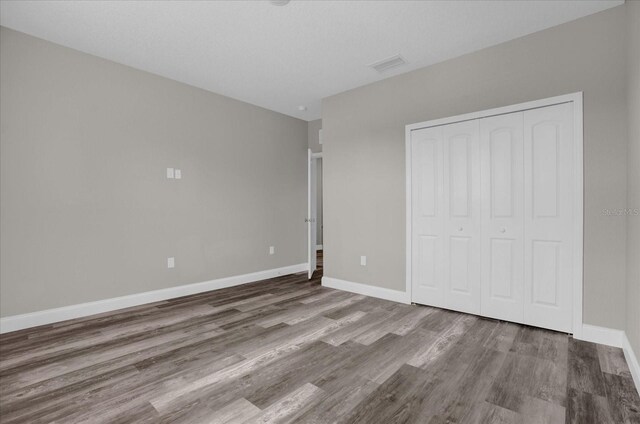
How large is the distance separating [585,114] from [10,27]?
211 inches

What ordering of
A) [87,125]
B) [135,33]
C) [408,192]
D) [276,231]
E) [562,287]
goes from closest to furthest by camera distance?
[562,287]
[135,33]
[87,125]
[408,192]
[276,231]

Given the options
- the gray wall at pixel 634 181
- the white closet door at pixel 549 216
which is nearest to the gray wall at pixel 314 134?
the white closet door at pixel 549 216

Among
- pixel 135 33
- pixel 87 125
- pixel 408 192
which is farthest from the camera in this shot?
pixel 408 192

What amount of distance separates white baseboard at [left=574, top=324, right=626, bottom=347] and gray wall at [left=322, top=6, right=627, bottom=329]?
5cm

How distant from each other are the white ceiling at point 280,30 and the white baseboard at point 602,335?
8.91 ft

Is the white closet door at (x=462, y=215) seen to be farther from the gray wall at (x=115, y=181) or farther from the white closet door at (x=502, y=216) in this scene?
the gray wall at (x=115, y=181)

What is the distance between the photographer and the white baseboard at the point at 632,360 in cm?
198

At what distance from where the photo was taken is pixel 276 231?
5520 millimetres

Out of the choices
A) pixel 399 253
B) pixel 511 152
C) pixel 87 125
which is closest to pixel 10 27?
pixel 87 125

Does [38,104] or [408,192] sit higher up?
[38,104]

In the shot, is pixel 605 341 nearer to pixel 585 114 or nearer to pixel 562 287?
pixel 562 287

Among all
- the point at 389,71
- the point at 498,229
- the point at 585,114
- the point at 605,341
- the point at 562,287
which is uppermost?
the point at 389,71

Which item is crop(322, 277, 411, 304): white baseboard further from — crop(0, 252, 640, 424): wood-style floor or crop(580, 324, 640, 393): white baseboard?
crop(580, 324, 640, 393): white baseboard

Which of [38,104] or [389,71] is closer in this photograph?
[38,104]
